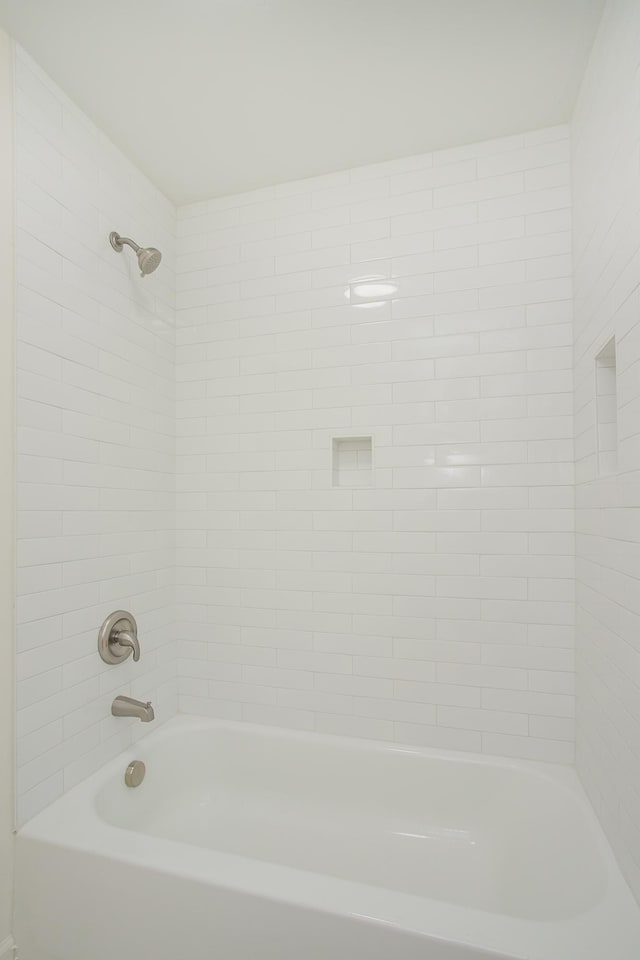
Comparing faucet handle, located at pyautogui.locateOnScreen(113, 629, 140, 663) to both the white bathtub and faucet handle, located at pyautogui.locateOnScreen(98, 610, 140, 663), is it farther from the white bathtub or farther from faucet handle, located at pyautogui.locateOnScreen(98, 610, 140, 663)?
the white bathtub

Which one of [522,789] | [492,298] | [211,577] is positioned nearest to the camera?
[522,789]

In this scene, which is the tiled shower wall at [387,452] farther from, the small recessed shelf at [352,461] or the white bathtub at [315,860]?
the white bathtub at [315,860]

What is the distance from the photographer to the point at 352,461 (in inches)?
90.1

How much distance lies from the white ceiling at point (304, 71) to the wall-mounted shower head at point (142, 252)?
407mm

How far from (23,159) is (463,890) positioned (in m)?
2.73

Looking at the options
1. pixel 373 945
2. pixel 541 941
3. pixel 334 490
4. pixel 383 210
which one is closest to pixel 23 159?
pixel 383 210

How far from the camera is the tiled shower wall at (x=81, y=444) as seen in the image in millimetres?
1671

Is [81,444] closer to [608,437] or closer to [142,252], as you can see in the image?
[142,252]

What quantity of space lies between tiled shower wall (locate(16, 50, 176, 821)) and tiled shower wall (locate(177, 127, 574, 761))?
0.21 m

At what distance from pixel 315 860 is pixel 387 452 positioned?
1517mm

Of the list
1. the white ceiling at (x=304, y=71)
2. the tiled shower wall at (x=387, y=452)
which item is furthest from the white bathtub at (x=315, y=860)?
the white ceiling at (x=304, y=71)

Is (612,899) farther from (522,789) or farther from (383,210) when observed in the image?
(383,210)

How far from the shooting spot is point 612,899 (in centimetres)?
129

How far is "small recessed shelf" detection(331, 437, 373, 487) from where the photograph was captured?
7.41 feet
